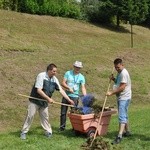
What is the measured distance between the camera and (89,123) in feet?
38.5

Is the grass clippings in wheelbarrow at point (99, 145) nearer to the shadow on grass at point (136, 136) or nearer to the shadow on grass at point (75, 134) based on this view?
the shadow on grass at point (75, 134)

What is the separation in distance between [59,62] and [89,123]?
1197cm

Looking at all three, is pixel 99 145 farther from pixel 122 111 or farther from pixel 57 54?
pixel 57 54

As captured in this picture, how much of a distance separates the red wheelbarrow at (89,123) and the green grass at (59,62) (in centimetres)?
25

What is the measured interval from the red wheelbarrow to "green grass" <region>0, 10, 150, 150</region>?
0.81ft

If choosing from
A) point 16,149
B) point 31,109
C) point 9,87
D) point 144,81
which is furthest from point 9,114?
point 144,81

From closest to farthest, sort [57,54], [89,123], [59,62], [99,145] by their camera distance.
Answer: [99,145], [89,123], [59,62], [57,54]

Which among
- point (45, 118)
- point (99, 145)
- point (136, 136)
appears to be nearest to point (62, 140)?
point (45, 118)

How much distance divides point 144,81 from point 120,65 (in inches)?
517

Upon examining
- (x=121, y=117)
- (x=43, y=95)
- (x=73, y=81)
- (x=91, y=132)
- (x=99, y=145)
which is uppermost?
(x=73, y=81)

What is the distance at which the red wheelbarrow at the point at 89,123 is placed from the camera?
38.1 ft

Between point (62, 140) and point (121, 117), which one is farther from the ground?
point (121, 117)

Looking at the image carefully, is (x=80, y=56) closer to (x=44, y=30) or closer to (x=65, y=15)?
(x=44, y=30)

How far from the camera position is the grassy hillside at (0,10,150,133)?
1830 centimetres
